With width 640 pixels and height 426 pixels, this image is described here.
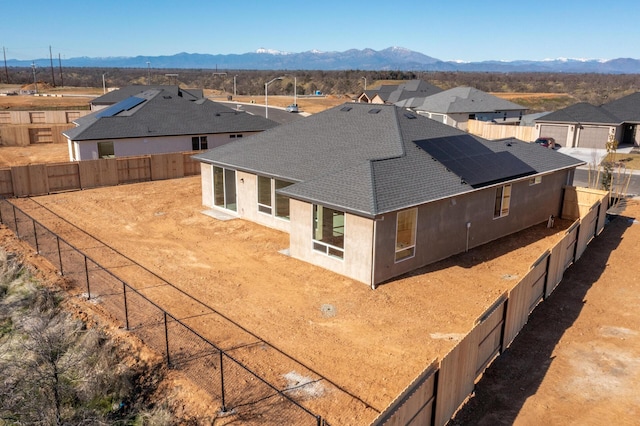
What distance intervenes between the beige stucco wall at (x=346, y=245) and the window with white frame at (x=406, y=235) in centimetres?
158

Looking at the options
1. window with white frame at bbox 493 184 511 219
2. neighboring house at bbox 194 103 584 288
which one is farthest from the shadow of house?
neighboring house at bbox 194 103 584 288

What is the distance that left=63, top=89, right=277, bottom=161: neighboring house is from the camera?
1410 inches

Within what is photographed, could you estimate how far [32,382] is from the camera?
460 inches

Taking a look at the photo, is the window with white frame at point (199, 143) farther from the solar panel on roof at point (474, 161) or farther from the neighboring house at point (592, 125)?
the neighboring house at point (592, 125)

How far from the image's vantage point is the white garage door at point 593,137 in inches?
1953

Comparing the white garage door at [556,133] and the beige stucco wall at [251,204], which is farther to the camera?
the white garage door at [556,133]

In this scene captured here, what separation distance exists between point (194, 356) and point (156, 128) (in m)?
28.5

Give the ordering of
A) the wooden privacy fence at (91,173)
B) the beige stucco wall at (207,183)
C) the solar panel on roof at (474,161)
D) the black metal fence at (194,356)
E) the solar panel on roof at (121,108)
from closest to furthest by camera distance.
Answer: the black metal fence at (194,356)
the solar panel on roof at (474,161)
the beige stucco wall at (207,183)
the wooden privacy fence at (91,173)
the solar panel on roof at (121,108)

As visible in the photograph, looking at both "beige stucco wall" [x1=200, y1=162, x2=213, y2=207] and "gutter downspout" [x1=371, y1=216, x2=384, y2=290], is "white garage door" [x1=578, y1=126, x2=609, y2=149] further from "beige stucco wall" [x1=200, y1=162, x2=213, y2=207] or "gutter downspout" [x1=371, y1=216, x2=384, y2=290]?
"gutter downspout" [x1=371, y1=216, x2=384, y2=290]

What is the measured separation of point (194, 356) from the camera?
12750mm

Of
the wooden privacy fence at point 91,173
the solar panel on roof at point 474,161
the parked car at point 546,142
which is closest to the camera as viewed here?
the solar panel on roof at point 474,161

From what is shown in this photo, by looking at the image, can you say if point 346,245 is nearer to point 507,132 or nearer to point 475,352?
point 475,352


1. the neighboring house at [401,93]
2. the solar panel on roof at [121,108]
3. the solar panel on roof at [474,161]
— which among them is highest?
the neighboring house at [401,93]

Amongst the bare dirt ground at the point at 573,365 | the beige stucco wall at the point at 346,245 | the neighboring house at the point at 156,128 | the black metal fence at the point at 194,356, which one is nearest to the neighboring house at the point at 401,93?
the neighboring house at the point at 156,128
